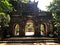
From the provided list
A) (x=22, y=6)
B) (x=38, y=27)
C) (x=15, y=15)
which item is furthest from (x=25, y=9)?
(x=38, y=27)

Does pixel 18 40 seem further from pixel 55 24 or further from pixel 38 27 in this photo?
pixel 55 24

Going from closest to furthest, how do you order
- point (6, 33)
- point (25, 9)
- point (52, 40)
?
point (52, 40), point (6, 33), point (25, 9)

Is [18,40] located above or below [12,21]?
below

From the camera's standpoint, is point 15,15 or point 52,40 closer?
point 52,40

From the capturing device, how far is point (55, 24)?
14859 mm

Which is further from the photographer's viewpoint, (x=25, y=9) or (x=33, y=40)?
(x=25, y=9)

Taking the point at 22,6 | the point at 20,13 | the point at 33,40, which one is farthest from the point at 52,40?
the point at 22,6

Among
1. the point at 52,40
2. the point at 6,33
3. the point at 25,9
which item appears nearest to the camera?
the point at 52,40

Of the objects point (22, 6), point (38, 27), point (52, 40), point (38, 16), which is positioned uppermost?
point (22, 6)

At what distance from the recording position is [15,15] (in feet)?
49.5

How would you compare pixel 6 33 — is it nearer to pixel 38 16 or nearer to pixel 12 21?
pixel 12 21

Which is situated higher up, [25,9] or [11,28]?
[25,9]

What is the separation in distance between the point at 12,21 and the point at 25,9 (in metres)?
2.70

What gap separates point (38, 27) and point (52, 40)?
10.2ft
